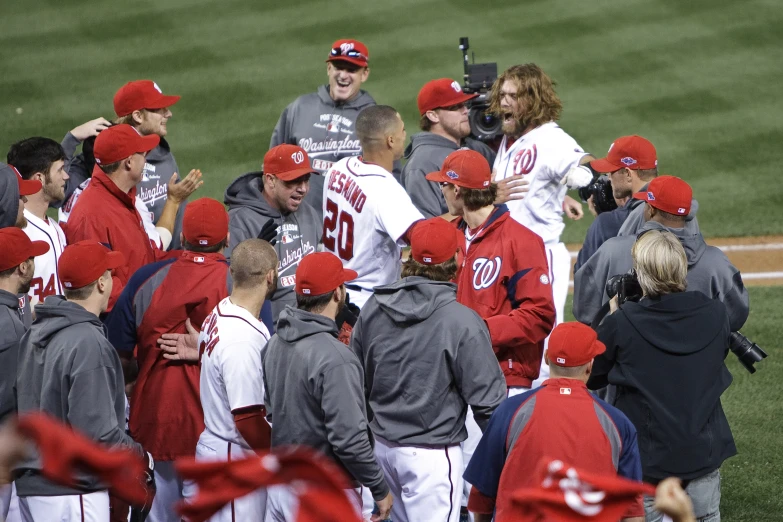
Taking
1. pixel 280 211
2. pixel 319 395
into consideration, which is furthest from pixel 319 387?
pixel 280 211

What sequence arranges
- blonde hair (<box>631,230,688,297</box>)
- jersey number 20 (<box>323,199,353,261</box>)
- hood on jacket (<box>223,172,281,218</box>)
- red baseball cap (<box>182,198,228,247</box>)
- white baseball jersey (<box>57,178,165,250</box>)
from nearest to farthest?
1. blonde hair (<box>631,230,688,297</box>)
2. red baseball cap (<box>182,198,228,247</box>)
3. hood on jacket (<box>223,172,281,218</box>)
4. jersey number 20 (<box>323,199,353,261</box>)
5. white baseball jersey (<box>57,178,165,250</box>)

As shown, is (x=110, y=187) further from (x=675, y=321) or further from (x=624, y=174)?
(x=675, y=321)

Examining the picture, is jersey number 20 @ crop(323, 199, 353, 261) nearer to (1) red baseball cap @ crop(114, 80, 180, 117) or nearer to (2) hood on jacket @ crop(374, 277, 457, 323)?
(2) hood on jacket @ crop(374, 277, 457, 323)

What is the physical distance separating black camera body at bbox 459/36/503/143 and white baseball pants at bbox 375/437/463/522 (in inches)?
148

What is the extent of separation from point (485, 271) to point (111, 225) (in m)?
1.91

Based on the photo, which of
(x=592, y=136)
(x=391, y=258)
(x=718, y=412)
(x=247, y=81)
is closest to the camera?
(x=718, y=412)

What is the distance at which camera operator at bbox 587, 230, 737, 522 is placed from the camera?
404cm

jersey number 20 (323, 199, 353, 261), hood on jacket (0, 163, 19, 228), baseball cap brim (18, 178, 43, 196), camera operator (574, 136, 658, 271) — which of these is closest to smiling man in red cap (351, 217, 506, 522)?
jersey number 20 (323, 199, 353, 261)

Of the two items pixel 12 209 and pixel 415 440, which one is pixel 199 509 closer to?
pixel 415 440

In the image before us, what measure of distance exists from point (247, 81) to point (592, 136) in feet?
16.3

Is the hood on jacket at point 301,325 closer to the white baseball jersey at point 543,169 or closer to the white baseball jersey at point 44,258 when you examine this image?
the white baseball jersey at point 44,258

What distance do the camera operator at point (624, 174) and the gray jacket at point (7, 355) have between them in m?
2.79

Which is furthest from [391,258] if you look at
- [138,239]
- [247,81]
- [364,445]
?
[247,81]

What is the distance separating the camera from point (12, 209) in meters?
4.84
